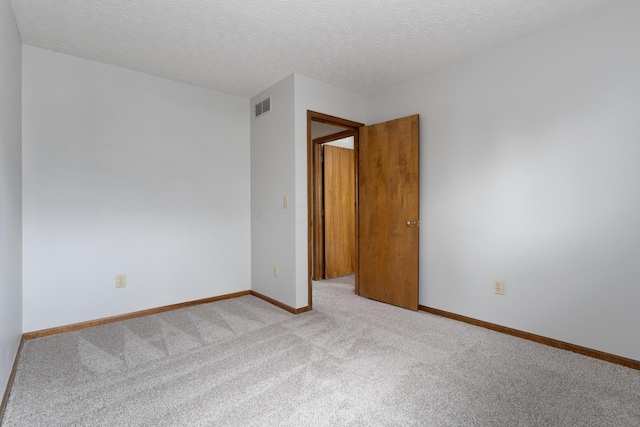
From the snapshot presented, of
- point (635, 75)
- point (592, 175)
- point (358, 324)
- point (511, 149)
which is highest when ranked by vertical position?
point (635, 75)

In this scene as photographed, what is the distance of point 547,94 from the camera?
90.5 inches

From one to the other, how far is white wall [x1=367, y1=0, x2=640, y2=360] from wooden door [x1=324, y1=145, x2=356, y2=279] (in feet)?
5.75

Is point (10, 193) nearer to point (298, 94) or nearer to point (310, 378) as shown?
point (310, 378)

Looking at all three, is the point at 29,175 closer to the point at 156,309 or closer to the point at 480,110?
the point at 156,309

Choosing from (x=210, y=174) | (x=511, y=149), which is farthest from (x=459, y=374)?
(x=210, y=174)

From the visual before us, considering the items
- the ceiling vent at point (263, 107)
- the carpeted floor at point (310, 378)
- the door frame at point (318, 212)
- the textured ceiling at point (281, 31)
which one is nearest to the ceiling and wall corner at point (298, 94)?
the textured ceiling at point (281, 31)

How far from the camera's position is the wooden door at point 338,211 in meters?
4.59

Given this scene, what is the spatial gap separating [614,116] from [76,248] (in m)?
4.09

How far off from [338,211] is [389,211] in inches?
58.8

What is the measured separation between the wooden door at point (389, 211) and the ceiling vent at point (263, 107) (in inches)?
41.5

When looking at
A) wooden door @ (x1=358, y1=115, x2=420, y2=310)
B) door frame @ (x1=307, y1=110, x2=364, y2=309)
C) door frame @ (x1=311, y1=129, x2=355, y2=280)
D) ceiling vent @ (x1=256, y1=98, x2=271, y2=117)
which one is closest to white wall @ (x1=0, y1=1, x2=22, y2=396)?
ceiling vent @ (x1=256, y1=98, x2=271, y2=117)

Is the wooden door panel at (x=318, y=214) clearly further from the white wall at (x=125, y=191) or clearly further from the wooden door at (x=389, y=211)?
the white wall at (x=125, y=191)

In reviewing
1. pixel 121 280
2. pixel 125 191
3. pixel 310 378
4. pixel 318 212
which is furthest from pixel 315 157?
pixel 310 378

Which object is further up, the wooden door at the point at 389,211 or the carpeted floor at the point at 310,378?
the wooden door at the point at 389,211
